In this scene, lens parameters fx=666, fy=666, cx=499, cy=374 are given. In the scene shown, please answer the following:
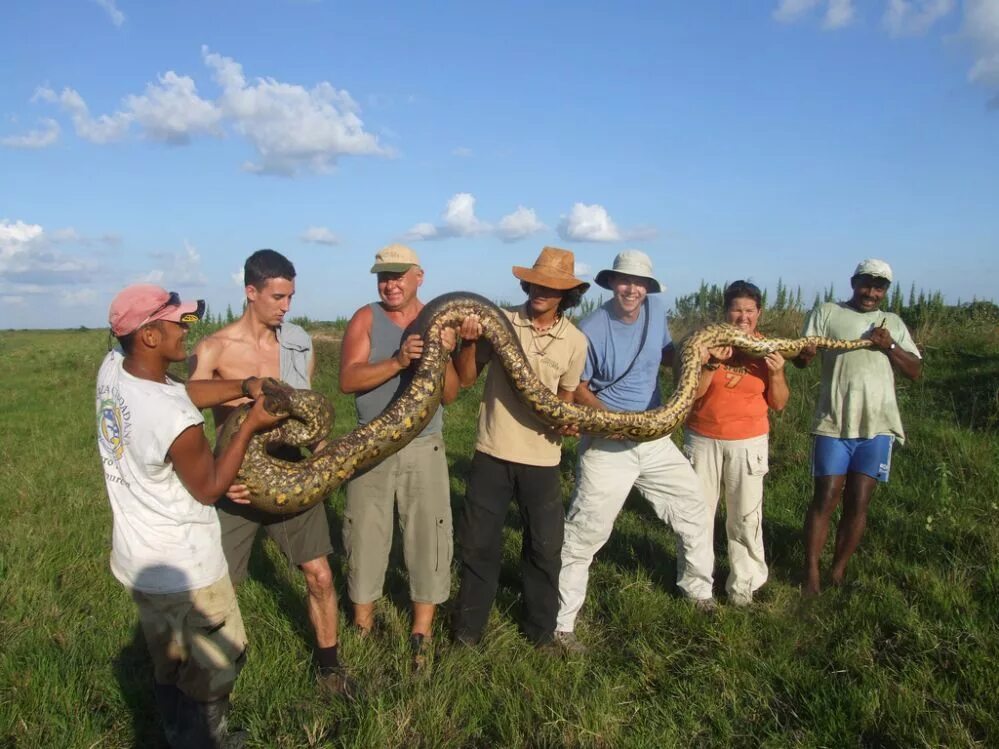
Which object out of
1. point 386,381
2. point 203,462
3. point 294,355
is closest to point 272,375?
point 294,355

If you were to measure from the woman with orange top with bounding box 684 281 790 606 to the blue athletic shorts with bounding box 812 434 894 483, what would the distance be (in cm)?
61

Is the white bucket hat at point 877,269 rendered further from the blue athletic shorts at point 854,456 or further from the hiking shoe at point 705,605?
the hiking shoe at point 705,605

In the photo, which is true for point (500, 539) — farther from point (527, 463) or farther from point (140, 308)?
point (140, 308)

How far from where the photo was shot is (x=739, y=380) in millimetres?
5625

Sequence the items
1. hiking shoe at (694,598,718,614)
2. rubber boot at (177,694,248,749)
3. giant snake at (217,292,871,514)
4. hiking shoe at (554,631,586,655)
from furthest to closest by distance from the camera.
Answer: hiking shoe at (694,598,718,614), hiking shoe at (554,631,586,655), giant snake at (217,292,871,514), rubber boot at (177,694,248,749)

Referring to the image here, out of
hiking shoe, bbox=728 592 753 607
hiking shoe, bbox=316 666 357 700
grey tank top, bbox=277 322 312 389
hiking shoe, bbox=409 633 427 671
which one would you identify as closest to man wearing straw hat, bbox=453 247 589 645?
hiking shoe, bbox=409 633 427 671

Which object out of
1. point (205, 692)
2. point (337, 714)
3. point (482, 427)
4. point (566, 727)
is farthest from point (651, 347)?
point (205, 692)

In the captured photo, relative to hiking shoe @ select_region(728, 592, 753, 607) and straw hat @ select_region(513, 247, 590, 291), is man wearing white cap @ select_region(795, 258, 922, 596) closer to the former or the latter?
hiking shoe @ select_region(728, 592, 753, 607)

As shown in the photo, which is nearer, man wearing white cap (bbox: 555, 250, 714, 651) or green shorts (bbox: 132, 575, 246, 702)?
green shorts (bbox: 132, 575, 246, 702)

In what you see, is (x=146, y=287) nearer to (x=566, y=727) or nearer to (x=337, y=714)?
(x=337, y=714)

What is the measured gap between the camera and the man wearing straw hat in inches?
194

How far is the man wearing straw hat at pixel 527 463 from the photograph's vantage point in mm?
4918

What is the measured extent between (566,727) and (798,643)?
2.00m

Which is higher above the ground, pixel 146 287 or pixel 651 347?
pixel 146 287
